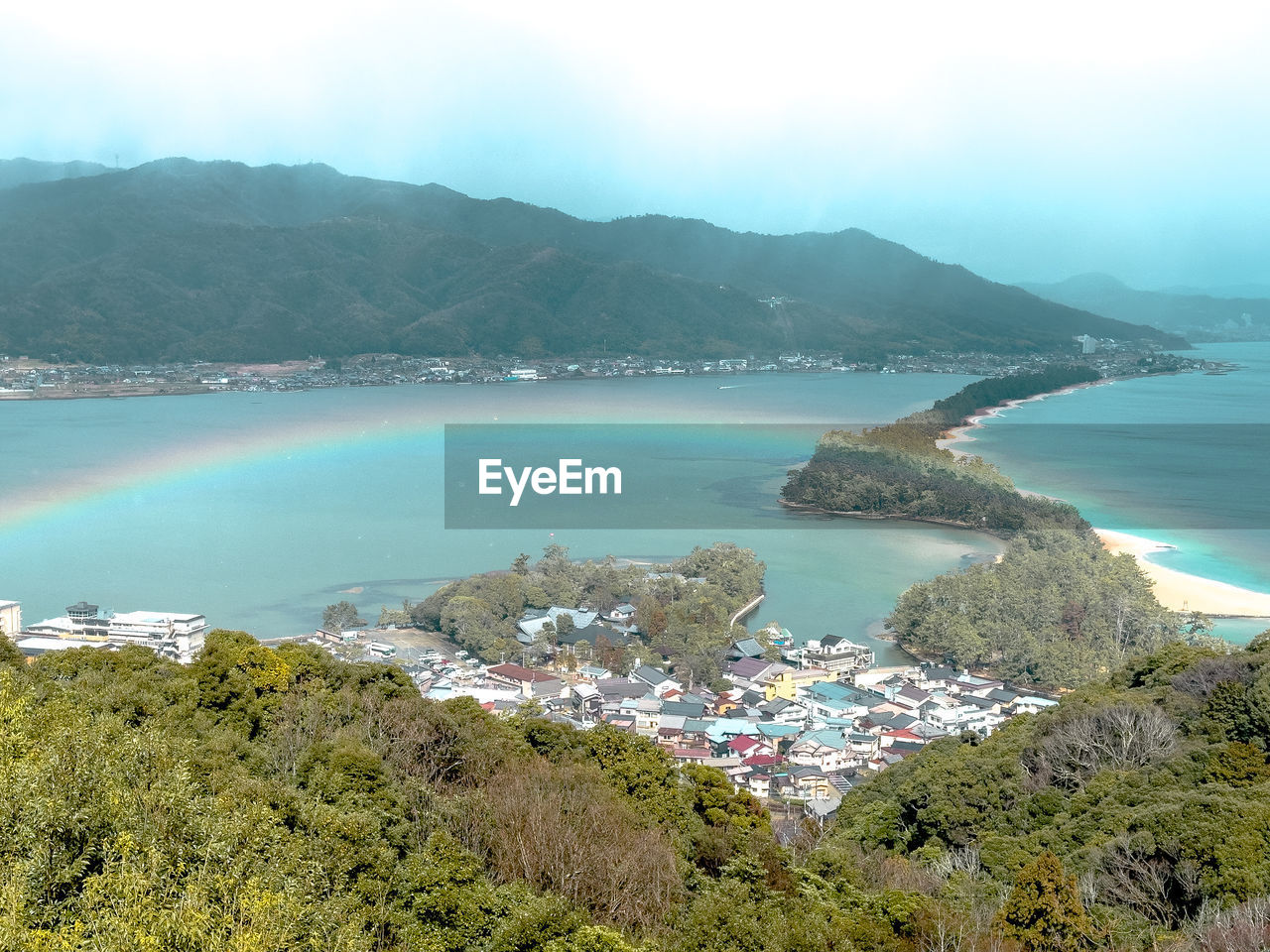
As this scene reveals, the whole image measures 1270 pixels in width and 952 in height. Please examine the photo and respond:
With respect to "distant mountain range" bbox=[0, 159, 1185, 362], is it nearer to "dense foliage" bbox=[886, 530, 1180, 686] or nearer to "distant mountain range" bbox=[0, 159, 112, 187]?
"distant mountain range" bbox=[0, 159, 112, 187]

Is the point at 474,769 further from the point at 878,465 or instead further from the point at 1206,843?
the point at 878,465

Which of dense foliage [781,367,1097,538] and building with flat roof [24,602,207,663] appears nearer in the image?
building with flat roof [24,602,207,663]

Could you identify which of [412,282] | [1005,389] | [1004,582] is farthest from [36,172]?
[1004,582]

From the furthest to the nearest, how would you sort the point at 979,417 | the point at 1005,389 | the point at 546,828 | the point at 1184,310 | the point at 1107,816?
the point at 1184,310
the point at 1005,389
the point at 979,417
the point at 1107,816
the point at 546,828

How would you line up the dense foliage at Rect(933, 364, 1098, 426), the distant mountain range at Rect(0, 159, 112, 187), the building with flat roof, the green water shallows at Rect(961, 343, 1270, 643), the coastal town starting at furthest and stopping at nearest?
the distant mountain range at Rect(0, 159, 112, 187) < the coastal town < the dense foliage at Rect(933, 364, 1098, 426) < the green water shallows at Rect(961, 343, 1270, 643) < the building with flat roof

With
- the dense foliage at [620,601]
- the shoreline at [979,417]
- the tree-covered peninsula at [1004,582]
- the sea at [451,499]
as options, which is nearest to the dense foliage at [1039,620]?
the tree-covered peninsula at [1004,582]

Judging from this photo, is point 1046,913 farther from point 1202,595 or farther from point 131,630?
point 1202,595

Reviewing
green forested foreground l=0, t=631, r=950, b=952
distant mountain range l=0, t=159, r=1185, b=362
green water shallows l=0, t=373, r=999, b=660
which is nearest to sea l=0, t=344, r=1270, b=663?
green water shallows l=0, t=373, r=999, b=660
